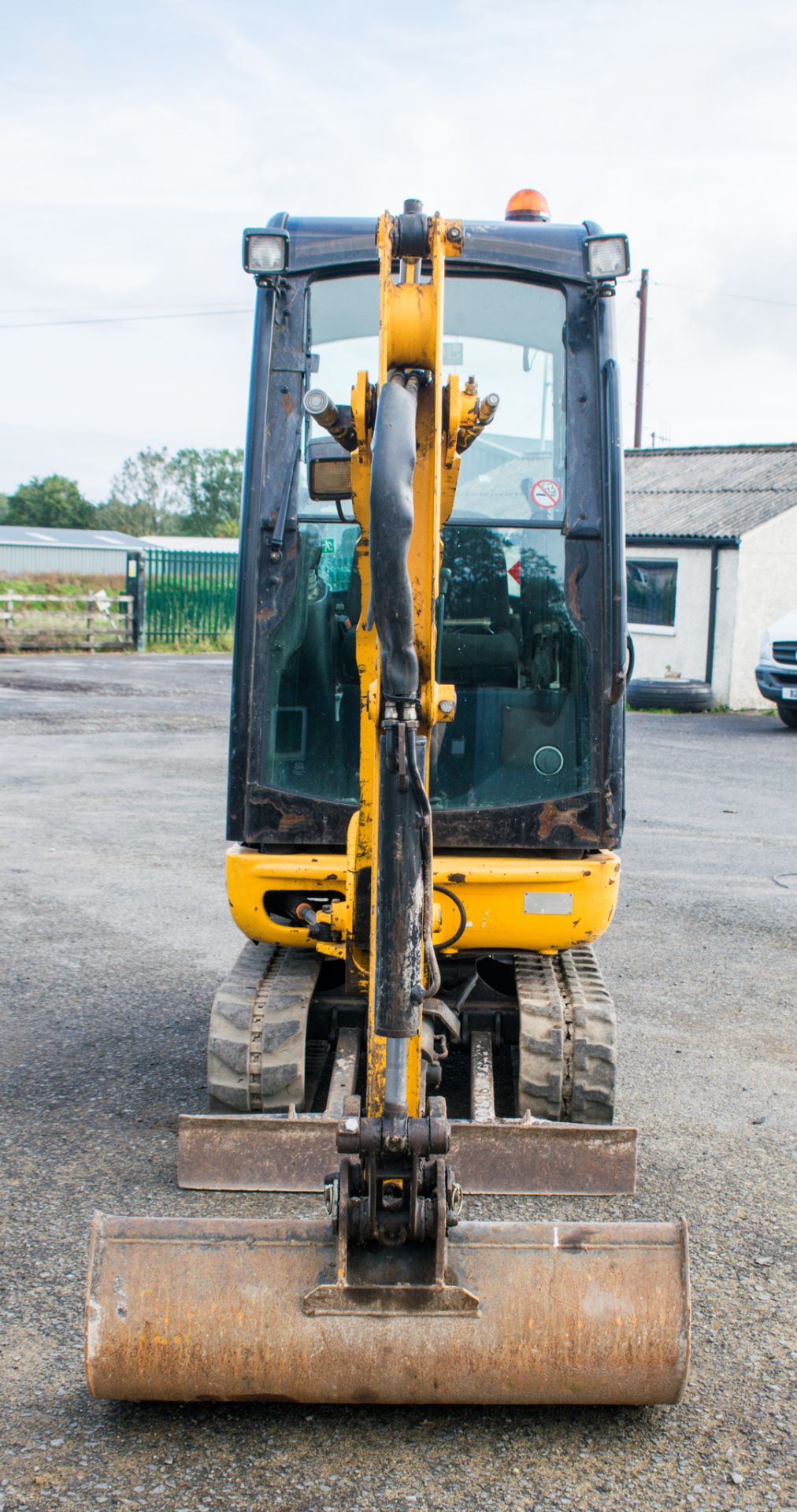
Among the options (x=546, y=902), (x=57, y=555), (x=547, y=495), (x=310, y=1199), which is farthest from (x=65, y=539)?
(x=310, y=1199)

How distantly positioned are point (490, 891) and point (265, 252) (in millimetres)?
2120

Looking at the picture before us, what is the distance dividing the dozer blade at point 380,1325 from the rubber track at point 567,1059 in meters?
1.35

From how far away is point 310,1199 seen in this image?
407cm

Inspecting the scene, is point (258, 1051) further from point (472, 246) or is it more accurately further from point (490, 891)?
point (472, 246)

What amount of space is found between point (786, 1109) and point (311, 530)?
105 inches

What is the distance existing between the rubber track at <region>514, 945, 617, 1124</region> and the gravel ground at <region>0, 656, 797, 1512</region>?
0.32 meters

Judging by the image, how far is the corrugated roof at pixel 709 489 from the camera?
877 inches

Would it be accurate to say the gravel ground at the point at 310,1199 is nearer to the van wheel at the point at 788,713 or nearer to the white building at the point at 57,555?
the van wheel at the point at 788,713

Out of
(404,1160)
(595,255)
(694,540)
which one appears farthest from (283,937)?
(694,540)

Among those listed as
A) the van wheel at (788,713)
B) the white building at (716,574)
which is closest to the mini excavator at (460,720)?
the van wheel at (788,713)

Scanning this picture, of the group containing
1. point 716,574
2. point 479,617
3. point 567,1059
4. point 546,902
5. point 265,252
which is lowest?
point 567,1059

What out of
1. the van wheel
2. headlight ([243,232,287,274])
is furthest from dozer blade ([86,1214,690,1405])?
the van wheel

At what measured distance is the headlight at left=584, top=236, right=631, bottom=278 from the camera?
429 centimetres

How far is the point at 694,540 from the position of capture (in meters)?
22.0
